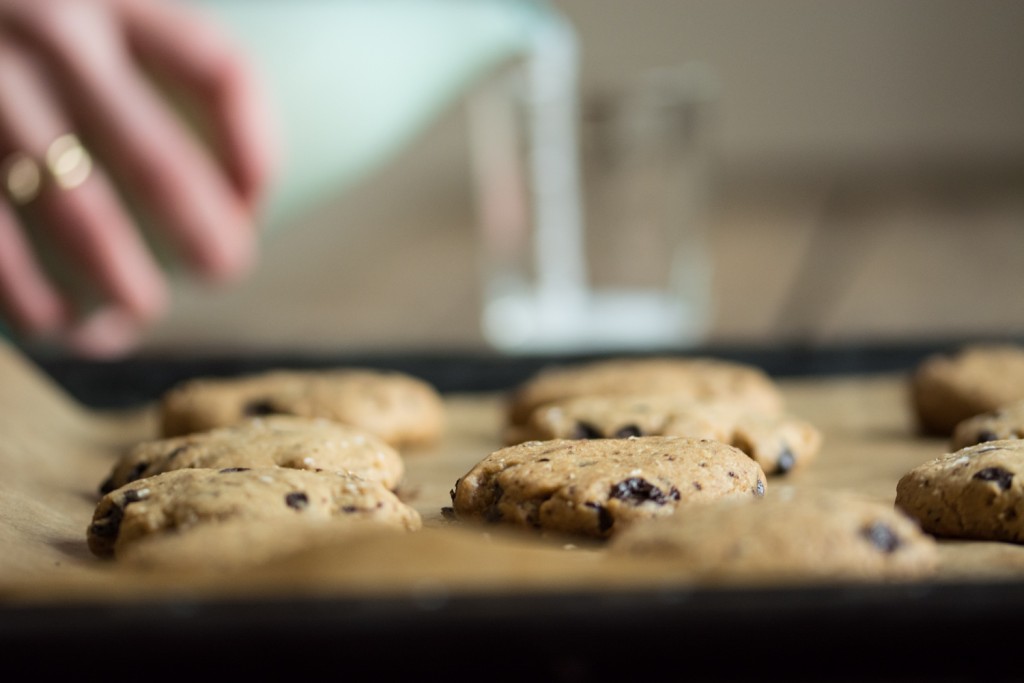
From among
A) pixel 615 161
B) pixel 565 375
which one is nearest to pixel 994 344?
pixel 565 375

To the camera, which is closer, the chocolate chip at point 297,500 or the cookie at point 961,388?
the chocolate chip at point 297,500

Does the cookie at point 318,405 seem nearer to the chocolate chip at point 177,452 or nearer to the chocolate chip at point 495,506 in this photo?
the chocolate chip at point 177,452

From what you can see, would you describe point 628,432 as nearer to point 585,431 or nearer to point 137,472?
point 585,431

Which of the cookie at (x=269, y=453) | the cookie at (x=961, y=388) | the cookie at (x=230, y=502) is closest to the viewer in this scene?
the cookie at (x=230, y=502)

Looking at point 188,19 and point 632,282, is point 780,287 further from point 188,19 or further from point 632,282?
point 188,19

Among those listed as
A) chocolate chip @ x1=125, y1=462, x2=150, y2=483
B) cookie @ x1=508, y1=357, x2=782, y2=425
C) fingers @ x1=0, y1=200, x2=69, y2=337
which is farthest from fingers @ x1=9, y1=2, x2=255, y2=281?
chocolate chip @ x1=125, y1=462, x2=150, y2=483

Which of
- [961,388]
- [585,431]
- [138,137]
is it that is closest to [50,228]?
[138,137]

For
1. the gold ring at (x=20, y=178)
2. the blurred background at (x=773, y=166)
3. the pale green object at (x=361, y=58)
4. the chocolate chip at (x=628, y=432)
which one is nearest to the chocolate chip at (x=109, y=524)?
the chocolate chip at (x=628, y=432)

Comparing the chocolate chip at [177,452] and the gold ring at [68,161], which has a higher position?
the gold ring at [68,161]
